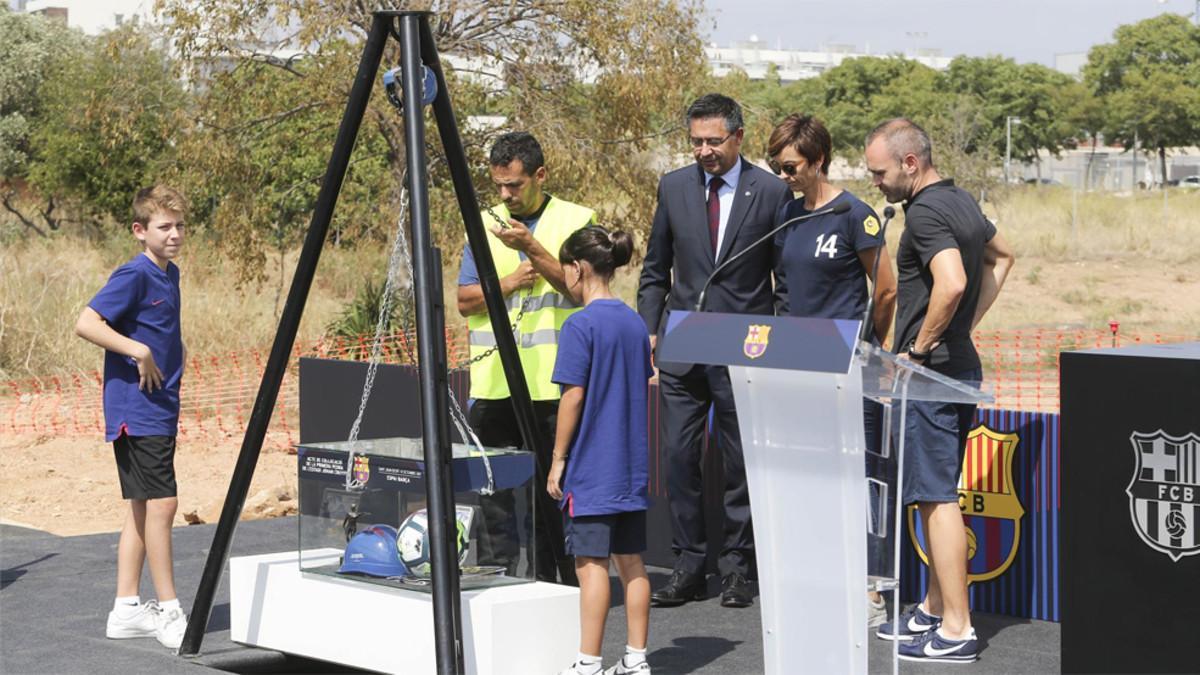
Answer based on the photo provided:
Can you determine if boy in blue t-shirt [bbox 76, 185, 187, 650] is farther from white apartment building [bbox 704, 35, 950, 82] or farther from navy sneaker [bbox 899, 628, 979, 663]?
white apartment building [bbox 704, 35, 950, 82]

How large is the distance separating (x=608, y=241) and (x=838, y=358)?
1.46m

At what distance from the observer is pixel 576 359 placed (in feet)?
17.3

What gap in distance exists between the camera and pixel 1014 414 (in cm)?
642

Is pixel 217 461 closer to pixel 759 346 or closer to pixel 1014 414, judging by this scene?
pixel 1014 414

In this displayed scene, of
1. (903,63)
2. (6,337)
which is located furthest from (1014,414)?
(903,63)

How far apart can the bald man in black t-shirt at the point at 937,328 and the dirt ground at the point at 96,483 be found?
4864 mm

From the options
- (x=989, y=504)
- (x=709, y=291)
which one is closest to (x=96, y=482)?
(x=709, y=291)

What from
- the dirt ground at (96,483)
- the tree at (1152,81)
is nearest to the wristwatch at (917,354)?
the dirt ground at (96,483)

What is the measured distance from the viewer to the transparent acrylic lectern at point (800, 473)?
420 cm

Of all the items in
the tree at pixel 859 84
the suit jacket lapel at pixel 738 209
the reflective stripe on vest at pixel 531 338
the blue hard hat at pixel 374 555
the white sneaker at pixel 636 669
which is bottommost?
the white sneaker at pixel 636 669

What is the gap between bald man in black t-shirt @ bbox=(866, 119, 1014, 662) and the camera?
226 inches

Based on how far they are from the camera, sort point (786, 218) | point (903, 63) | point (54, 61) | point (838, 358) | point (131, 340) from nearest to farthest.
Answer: point (838, 358)
point (131, 340)
point (786, 218)
point (54, 61)
point (903, 63)

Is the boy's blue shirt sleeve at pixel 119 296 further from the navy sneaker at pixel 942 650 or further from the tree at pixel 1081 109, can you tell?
the tree at pixel 1081 109

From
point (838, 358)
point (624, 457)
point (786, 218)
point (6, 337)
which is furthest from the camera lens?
point (6, 337)
